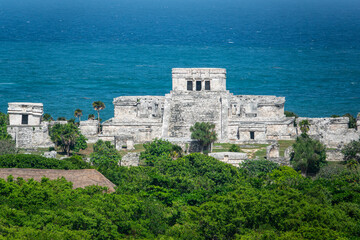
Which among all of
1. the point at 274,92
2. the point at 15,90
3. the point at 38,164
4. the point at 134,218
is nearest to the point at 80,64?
the point at 15,90

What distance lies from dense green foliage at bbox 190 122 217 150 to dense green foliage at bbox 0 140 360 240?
Result: 1540 cm

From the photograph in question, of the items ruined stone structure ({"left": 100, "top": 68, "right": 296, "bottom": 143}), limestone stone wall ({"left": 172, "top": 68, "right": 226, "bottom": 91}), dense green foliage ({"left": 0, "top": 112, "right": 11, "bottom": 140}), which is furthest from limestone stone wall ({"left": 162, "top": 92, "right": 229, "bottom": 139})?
dense green foliage ({"left": 0, "top": 112, "right": 11, "bottom": 140})

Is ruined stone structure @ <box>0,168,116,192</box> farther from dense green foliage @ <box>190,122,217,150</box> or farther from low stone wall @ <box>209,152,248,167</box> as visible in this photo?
A: dense green foliage @ <box>190,122,217,150</box>

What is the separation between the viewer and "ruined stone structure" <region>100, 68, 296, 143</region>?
71375 mm

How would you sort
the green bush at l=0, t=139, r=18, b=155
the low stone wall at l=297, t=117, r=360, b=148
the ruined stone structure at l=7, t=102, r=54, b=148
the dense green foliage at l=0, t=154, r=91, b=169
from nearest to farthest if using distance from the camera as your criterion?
the dense green foliage at l=0, t=154, r=91, b=169 → the green bush at l=0, t=139, r=18, b=155 → the low stone wall at l=297, t=117, r=360, b=148 → the ruined stone structure at l=7, t=102, r=54, b=148

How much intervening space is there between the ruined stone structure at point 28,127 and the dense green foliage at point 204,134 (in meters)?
12.6

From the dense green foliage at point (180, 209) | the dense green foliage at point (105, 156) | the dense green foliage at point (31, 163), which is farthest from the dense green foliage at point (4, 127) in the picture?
the dense green foliage at point (180, 209)

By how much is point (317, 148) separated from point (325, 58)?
117292 millimetres

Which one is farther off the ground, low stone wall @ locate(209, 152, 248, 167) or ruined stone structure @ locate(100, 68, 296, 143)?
ruined stone structure @ locate(100, 68, 296, 143)

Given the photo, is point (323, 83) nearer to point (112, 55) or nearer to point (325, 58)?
point (325, 58)

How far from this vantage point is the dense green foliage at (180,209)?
38094 millimetres

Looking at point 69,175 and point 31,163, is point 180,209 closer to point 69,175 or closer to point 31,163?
point 69,175

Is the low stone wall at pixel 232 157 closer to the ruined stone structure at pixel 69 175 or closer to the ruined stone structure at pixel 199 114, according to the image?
the ruined stone structure at pixel 199 114

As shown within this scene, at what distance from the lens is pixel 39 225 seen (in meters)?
37.4
